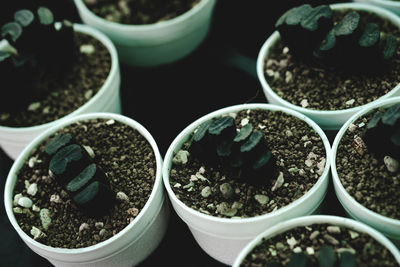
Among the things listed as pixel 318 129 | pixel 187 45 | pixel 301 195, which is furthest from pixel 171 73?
pixel 301 195

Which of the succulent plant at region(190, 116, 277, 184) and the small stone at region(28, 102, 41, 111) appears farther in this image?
the small stone at region(28, 102, 41, 111)

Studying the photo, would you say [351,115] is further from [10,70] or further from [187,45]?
[10,70]

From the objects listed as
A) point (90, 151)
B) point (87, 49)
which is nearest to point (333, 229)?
point (90, 151)

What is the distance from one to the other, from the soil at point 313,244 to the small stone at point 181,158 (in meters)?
0.31

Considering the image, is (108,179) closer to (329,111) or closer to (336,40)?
(329,111)

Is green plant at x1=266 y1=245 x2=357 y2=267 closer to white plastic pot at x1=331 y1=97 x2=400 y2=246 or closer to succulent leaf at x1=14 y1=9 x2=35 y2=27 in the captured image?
white plastic pot at x1=331 y1=97 x2=400 y2=246

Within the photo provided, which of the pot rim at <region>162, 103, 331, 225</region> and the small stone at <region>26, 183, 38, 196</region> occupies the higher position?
the pot rim at <region>162, 103, 331, 225</region>

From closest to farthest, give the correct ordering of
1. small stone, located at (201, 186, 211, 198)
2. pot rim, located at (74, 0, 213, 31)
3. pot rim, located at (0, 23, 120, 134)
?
small stone, located at (201, 186, 211, 198), pot rim, located at (0, 23, 120, 134), pot rim, located at (74, 0, 213, 31)

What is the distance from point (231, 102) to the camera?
1.61 m

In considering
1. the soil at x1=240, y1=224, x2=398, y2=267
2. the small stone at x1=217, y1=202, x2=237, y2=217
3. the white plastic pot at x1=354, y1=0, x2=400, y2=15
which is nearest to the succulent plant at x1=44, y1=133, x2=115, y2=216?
the small stone at x1=217, y1=202, x2=237, y2=217

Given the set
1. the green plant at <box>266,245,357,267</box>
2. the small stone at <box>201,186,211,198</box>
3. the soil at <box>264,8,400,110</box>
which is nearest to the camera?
the green plant at <box>266,245,357,267</box>

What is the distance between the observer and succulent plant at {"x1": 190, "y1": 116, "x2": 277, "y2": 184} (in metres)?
1.15

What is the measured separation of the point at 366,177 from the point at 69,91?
0.91 m

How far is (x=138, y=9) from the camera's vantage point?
67.9 inches
